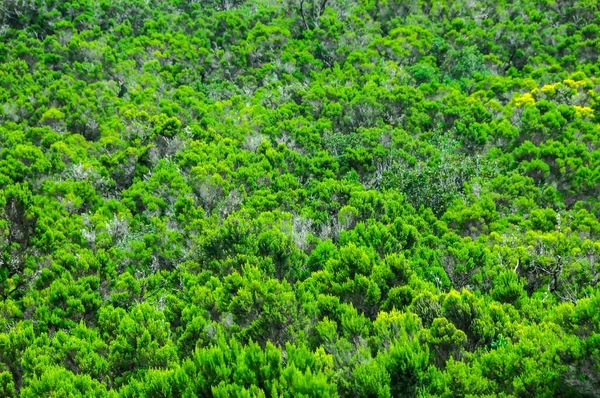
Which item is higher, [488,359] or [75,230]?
[488,359]

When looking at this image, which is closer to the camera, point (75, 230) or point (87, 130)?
point (75, 230)

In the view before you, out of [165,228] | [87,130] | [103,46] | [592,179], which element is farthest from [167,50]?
[592,179]

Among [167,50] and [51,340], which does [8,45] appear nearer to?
[167,50]

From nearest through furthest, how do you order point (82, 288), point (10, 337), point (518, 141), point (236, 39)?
point (10, 337)
point (82, 288)
point (518, 141)
point (236, 39)

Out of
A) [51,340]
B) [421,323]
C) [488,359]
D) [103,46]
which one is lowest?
[51,340]

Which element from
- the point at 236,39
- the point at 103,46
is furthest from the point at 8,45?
the point at 236,39

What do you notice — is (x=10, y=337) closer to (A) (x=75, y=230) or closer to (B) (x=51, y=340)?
(B) (x=51, y=340)

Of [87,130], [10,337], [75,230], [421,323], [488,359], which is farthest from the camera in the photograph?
[87,130]
